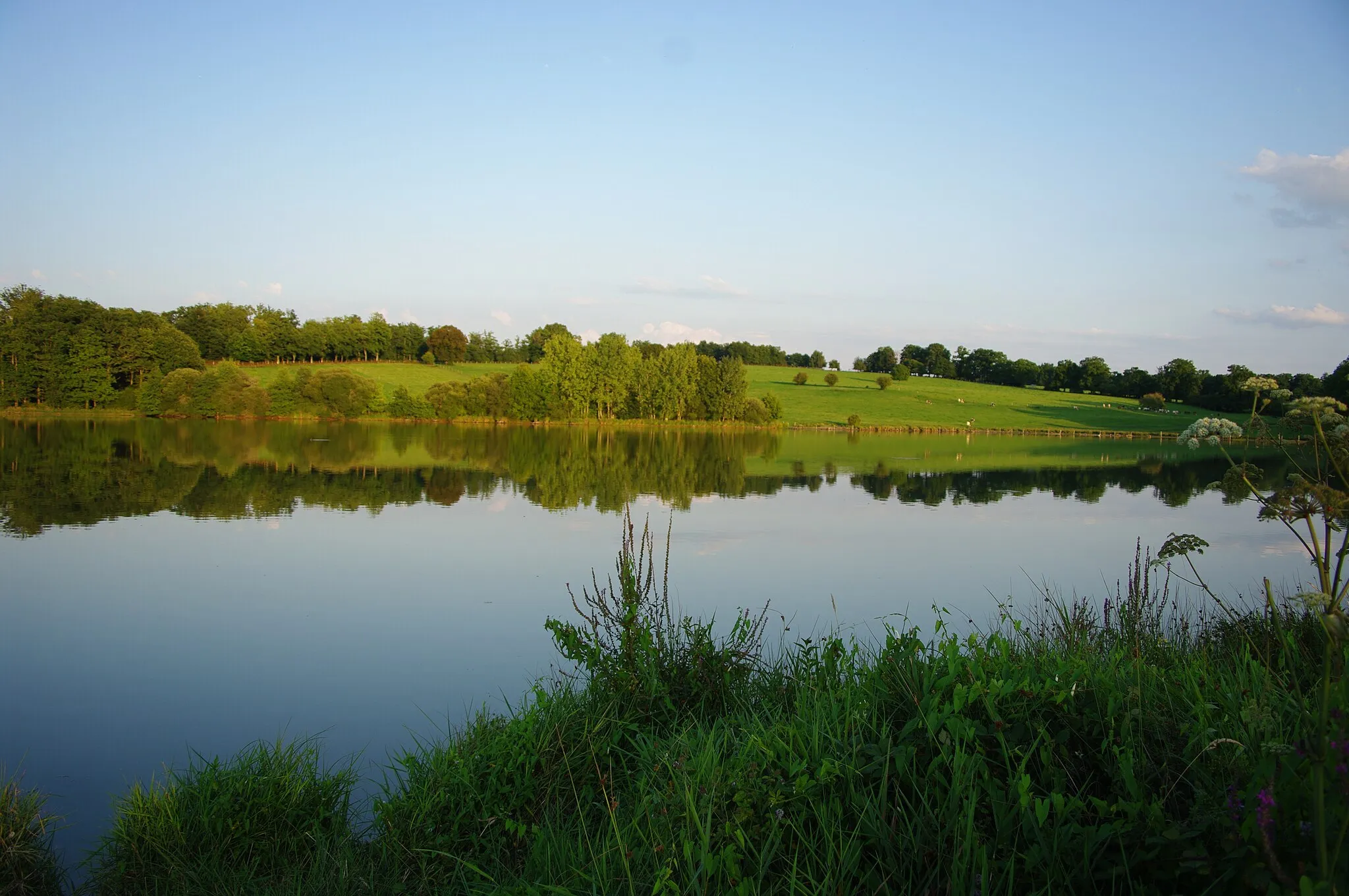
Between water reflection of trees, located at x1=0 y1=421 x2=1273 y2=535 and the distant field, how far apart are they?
29.2 meters

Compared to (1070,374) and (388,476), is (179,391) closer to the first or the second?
(388,476)

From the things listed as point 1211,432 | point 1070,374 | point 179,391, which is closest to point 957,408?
point 1070,374

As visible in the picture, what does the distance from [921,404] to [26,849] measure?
8918cm

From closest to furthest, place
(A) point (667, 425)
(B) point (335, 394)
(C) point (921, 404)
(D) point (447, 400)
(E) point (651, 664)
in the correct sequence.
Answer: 1. (E) point (651, 664)
2. (B) point (335, 394)
3. (D) point (447, 400)
4. (A) point (667, 425)
5. (C) point (921, 404)

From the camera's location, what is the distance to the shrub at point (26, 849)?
4.64 metres

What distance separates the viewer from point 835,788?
3971 mm

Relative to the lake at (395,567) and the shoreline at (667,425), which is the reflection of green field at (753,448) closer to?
the lake at (395,567)

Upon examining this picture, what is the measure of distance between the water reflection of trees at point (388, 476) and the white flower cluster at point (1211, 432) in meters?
17.4

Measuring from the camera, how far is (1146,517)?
22.8 m

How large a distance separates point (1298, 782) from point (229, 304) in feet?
404

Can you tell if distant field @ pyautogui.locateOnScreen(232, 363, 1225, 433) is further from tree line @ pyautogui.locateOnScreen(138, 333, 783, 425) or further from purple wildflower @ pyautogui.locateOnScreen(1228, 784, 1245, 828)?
purple wildflower @ pyautogui.locateOnScreen(1228, 784, 1245, 828)

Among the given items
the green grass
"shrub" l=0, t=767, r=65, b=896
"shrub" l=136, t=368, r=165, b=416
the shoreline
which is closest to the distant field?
the green grass

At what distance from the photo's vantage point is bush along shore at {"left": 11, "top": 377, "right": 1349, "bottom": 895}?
10.2 ft

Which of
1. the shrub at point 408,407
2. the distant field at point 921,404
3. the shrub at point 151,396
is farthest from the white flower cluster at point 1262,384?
the shrub at point 151,396
